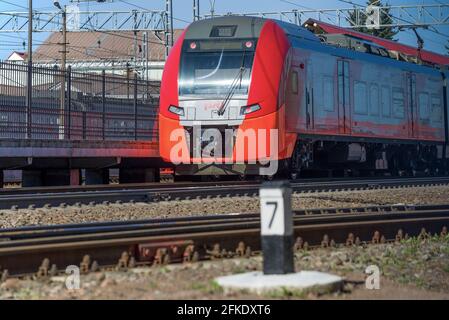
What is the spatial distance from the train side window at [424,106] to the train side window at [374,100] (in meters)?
3.63

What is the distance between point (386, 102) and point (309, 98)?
16.8ft

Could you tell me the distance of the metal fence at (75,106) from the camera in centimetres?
2152

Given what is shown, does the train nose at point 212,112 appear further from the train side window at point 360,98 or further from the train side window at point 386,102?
the train side window at point 386,102

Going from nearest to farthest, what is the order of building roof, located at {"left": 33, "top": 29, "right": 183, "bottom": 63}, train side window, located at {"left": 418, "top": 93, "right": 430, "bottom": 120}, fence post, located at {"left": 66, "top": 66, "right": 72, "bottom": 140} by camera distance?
fence post, located at {"left": 66, "top": 66, "right": 72, "bottom": 140}
train side window, located at {"left": 418, "top": 93, "right": 430, "bottom": 120}
building roof, located at {"left": 33, "top": 29, "right": 183, "bottom": 63}

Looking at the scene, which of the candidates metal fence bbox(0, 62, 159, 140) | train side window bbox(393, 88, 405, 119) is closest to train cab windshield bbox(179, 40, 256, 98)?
metal fence bbox(0, 62, 159, 140)

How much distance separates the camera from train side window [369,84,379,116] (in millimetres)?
23484

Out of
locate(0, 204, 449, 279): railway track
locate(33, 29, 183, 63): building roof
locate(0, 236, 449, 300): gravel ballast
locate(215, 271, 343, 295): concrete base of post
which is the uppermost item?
locate(33, 29, 183, 63): building roof

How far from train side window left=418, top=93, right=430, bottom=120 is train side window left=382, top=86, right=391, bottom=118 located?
280 centimetres

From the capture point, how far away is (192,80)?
18.5 meters

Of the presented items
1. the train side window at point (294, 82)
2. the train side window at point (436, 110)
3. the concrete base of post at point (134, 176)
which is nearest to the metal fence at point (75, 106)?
the concrete base of post at point (134, 176)

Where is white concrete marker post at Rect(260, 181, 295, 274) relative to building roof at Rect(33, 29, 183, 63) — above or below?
below

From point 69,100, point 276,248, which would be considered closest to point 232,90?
point 69,100

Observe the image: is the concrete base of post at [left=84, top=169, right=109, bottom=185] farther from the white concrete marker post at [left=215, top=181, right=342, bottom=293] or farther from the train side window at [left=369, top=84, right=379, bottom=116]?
the white concrete marker post at [left=215, top=181, right=342, bottom=293]

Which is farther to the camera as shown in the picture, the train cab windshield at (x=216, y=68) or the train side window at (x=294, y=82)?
the train side window at (x=294, y=82)
